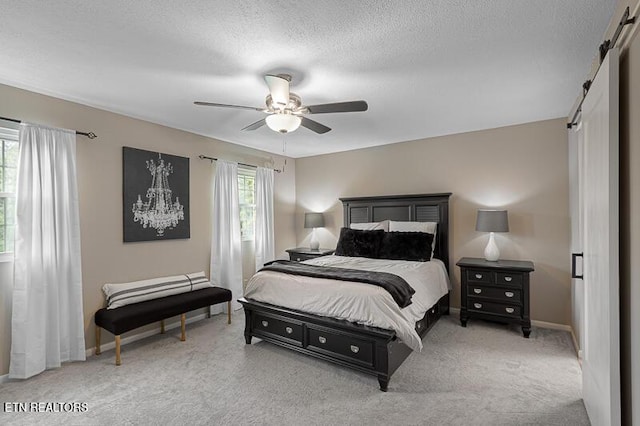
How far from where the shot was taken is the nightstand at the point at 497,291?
11.6ft

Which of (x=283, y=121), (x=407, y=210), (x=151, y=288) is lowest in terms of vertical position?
(x=151, y=288)

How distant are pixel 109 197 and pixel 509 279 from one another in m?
4.69

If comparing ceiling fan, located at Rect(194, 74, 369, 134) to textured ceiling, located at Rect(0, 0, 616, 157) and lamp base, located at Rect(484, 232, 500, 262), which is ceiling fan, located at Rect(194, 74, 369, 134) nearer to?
textured ceiling, located at Rect(0, 0, 616, 157)

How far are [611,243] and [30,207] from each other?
4252 millimetres

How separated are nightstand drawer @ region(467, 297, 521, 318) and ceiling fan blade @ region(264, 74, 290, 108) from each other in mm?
3229

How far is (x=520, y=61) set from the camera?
2416mm

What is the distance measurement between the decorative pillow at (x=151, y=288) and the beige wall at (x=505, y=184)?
2.96 metres

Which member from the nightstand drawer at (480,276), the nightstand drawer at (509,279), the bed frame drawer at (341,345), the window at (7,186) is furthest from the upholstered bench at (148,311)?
the nightstand drawer at (509,279)

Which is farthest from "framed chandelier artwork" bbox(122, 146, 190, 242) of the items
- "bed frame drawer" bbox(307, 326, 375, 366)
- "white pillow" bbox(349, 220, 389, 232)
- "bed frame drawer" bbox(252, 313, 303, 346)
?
"white pillow" bbox(349, 220, 389, 232)

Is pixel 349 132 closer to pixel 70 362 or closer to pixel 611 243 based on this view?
pixel 611 243

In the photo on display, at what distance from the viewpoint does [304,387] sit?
257cm

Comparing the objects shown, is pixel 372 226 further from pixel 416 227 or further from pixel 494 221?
pixel 494 221


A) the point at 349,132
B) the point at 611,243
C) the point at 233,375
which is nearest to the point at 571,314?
the point at 611,243

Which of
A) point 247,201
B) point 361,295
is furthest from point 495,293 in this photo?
point 247,201
